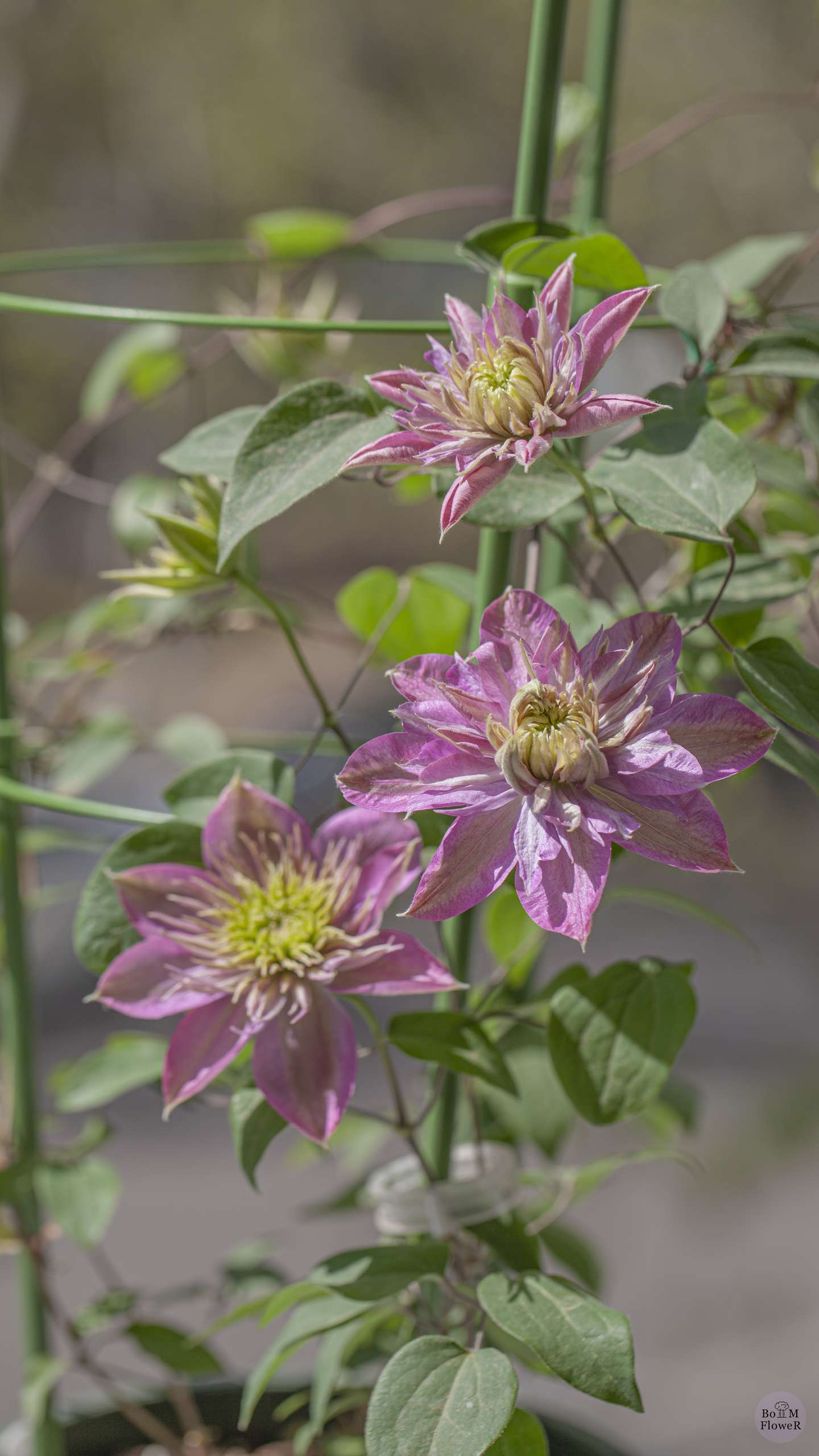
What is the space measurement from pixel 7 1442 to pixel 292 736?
376mm

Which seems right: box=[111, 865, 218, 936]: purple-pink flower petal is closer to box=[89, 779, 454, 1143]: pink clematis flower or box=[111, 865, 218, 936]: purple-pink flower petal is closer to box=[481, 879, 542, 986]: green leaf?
box=[89, 779, 454, 1143]: pink clematis flower

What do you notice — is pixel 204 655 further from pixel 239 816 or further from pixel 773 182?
pixel 239 816

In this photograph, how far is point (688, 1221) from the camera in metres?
1.58

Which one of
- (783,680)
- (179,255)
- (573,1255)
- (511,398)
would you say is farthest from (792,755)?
(179,255)

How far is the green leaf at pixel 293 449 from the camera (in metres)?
0.32

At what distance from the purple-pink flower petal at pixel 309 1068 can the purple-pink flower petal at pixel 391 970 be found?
1cm

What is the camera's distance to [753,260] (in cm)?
51

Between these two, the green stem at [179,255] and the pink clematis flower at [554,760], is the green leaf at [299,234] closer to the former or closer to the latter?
the green stem at [179,255]

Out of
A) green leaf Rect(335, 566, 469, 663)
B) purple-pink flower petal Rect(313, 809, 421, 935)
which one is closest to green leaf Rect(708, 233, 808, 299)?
green leaf Rect(335, 566, 469, 663)

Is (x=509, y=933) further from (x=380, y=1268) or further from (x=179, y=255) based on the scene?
(x=179, y=255)

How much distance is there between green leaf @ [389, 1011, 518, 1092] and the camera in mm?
379

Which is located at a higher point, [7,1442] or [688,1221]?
[7,1442]

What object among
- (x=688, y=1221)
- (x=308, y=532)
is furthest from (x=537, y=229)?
(x=308, y=532)

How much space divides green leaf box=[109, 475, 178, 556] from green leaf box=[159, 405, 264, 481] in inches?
10.2
